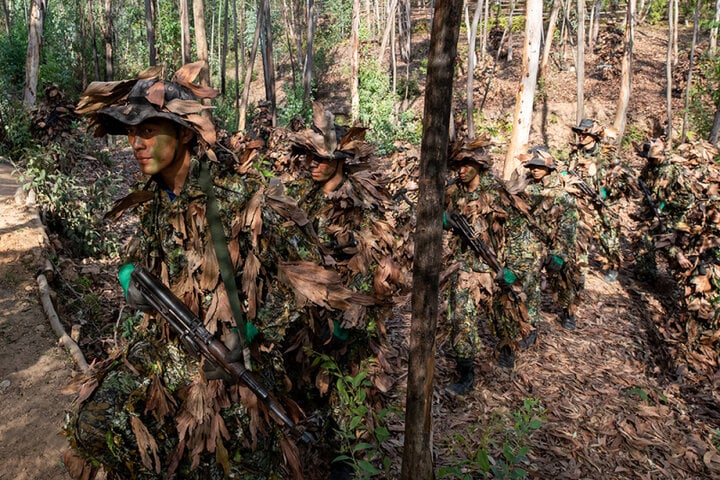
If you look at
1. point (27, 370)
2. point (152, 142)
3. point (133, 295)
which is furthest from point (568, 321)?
point (27, 370)

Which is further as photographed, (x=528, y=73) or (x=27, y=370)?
(x=528, y=73)

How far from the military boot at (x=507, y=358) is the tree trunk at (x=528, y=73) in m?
3.43

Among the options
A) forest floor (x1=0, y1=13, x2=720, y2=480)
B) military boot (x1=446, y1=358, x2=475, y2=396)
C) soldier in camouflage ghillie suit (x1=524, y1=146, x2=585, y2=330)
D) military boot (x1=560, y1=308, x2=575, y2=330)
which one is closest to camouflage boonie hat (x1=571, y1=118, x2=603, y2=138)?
soldier in camouflage ghillie suit (x1=524, y1=146, x2=585, y2=330)

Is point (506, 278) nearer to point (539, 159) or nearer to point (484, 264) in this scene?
point (484, 264)

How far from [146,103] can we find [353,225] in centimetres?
201

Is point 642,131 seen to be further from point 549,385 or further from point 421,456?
point 421,456

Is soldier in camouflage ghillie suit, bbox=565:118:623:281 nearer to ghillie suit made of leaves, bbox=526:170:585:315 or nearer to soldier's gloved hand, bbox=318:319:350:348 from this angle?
ghillie suit made of leaves, bbox=526:170:585:315

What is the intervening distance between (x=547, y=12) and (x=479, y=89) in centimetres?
1649

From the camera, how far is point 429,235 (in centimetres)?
190

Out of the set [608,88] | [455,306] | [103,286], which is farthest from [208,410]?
[608,88]

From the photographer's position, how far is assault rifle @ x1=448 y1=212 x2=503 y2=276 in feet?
16.4

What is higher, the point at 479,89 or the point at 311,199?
the point at 479,89

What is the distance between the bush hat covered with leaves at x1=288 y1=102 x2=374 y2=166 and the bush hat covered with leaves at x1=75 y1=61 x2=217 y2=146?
153 centimetres

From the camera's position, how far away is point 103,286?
663 centimetres
